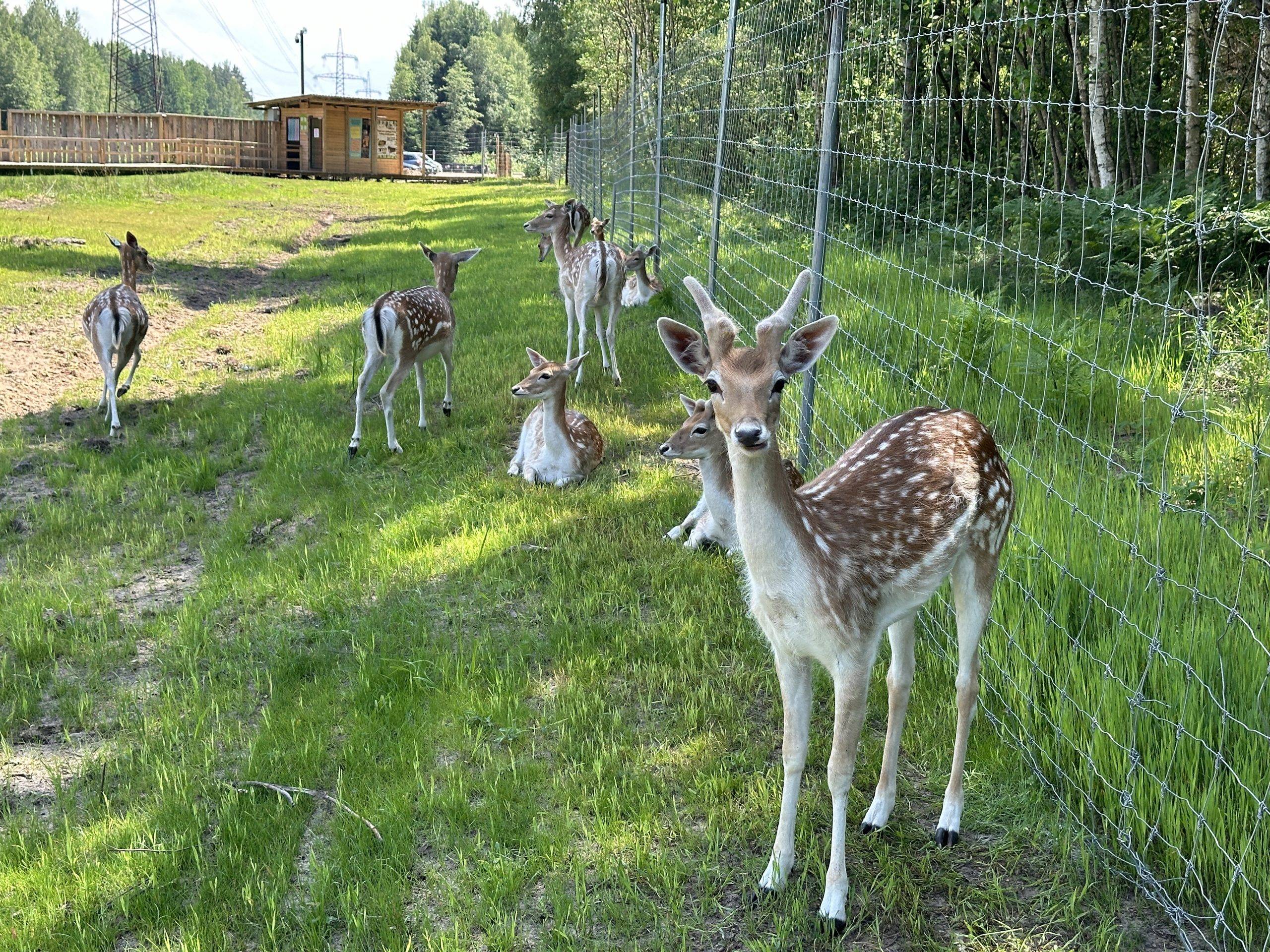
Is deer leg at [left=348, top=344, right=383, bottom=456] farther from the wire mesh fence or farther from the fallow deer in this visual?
the fallow deer

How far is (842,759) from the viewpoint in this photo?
3090 mm

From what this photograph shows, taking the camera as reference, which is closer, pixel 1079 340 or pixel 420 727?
pixel 420 727

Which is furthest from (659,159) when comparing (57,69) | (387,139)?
(57,69)

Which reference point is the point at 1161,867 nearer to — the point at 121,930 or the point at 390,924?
the point at 390,924

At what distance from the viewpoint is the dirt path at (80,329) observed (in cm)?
920

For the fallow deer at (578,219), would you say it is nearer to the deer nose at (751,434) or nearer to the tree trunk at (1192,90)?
the tree trunk at (1192,90)

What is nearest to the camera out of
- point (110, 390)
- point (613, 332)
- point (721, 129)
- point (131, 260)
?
point (110, 390)

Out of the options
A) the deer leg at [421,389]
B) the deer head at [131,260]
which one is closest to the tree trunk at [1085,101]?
the deer leg at [421,389]

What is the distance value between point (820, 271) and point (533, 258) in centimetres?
1255

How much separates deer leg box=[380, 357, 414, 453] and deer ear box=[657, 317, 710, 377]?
456 cm

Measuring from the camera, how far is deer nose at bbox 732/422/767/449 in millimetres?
2766

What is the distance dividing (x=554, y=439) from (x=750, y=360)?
3.90m

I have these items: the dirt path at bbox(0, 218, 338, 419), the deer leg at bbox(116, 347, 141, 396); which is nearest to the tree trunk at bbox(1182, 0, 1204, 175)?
the deer leg at bbox(116, 347, 141, 396)

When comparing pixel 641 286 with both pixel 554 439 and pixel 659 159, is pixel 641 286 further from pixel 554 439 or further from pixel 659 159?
pixel 554 439
